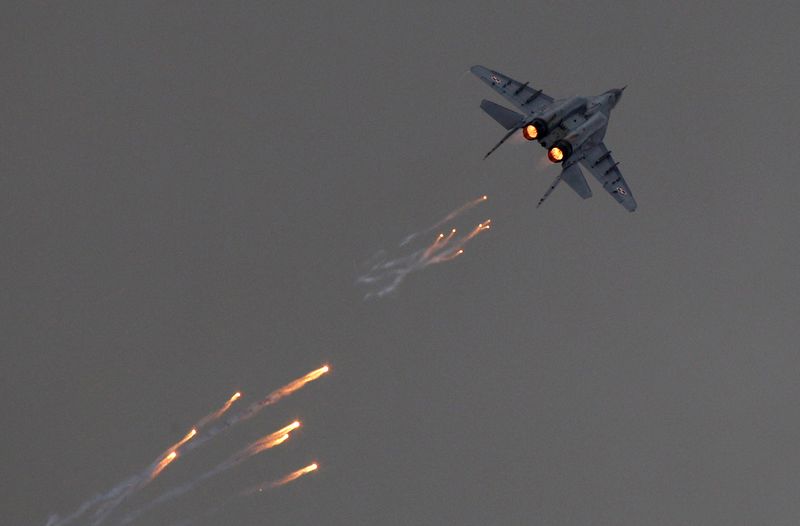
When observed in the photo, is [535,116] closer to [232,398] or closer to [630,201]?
[630,201]

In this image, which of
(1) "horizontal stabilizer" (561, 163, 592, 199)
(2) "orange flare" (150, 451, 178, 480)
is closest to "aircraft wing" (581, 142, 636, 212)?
(1) "horizontal stabilizer" (561, 163, 592, 199)

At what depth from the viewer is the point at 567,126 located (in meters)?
89.4

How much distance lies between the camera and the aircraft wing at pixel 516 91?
9338 centimetres

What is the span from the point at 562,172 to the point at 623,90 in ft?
38.4

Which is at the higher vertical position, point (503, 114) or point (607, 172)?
point (503, 114)

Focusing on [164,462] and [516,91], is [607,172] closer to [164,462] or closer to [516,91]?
[516,91]

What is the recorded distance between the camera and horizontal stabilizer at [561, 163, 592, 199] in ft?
304

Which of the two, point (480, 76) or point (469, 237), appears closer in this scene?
point (480, 76)

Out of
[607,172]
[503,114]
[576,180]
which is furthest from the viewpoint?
[607,172]

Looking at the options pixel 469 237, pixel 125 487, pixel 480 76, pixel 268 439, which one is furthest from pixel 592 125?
pixel 125 487

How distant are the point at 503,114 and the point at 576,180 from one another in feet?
28.2

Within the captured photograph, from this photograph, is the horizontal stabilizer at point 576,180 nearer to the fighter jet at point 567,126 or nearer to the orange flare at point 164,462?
the fighter jet at point 567,126

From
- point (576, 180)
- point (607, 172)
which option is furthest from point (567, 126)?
point (607, 172)

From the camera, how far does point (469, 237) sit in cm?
10762
